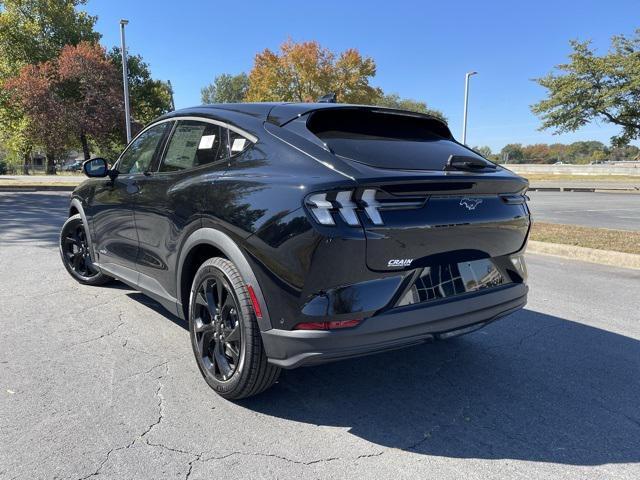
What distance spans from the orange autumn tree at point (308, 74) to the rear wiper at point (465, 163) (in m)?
36.8

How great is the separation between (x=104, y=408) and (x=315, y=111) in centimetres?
214

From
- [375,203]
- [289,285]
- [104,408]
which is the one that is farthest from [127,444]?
[375,203]

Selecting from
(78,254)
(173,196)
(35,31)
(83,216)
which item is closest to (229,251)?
(173,196)

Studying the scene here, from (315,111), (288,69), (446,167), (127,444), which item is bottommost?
(127,444)

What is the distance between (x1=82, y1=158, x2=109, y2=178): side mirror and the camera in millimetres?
4371

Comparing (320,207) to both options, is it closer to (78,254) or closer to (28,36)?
(78,254)

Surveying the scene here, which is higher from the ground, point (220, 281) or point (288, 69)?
point (288, 69)

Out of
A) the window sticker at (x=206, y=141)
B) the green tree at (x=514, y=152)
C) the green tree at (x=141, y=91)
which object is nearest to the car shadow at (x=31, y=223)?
the window sticker at (x=206, y=141)

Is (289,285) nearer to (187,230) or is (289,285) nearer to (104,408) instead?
(187,230)

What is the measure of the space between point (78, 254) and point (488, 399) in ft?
14.9

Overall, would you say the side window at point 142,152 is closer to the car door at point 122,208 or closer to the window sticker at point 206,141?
the car door at point 122,208

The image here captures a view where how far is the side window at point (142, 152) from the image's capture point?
153 inches

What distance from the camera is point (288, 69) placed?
3869 centimetres

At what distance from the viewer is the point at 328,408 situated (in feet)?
9.28
